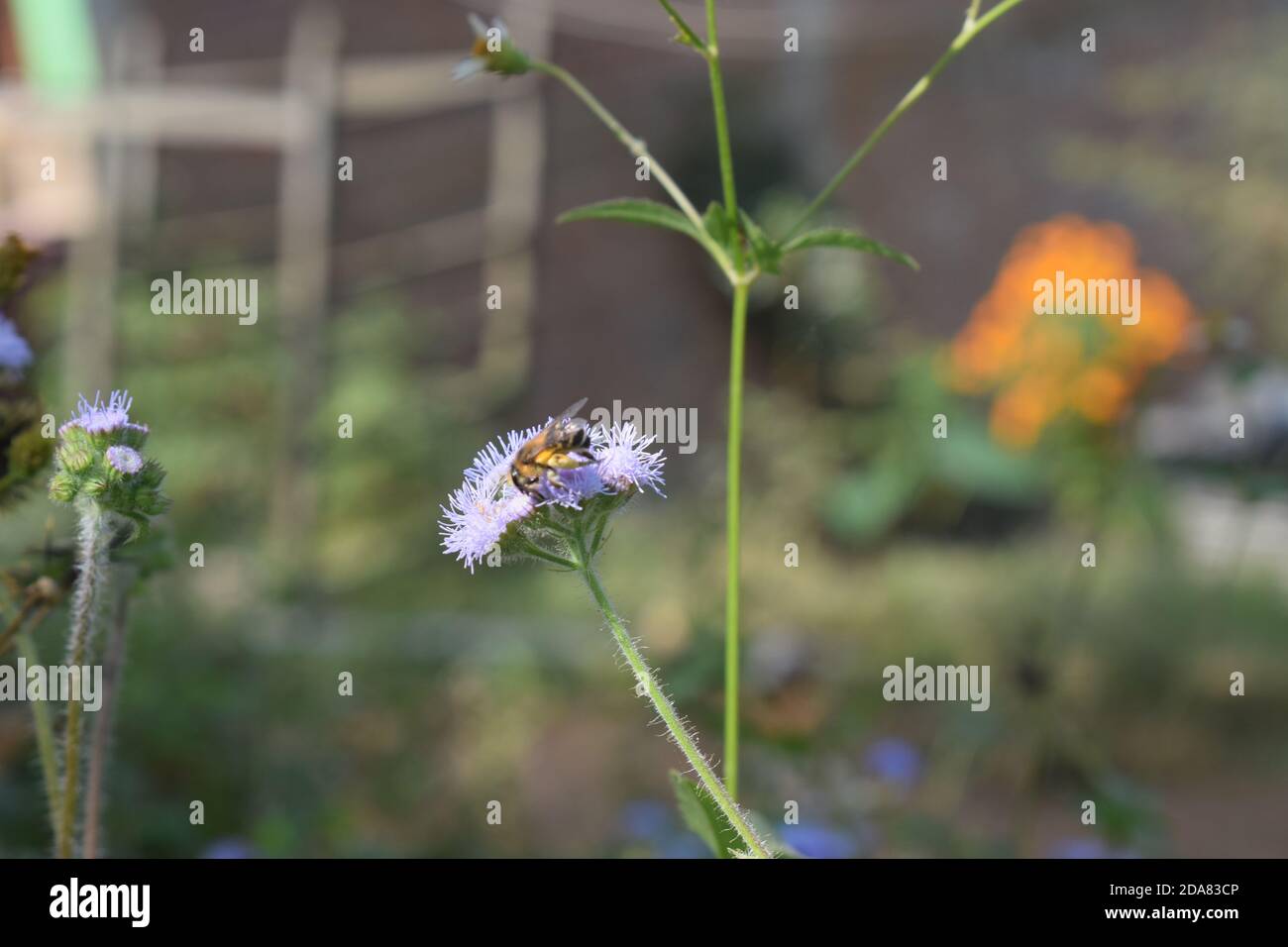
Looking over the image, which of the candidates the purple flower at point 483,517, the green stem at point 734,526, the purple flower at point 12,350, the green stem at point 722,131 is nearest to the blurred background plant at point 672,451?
the purple flower at point 12,350

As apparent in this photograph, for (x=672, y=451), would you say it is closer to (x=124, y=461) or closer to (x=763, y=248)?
(x=763, y=248)

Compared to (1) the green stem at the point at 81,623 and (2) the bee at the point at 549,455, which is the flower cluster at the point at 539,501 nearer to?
(2) the bee at the point at 549,455

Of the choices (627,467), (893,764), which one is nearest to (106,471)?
(627,467)

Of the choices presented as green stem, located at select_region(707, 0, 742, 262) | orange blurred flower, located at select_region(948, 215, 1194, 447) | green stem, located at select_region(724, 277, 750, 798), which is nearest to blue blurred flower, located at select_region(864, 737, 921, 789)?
orange blurred flower, located at select_region(948, 215, 1194, 447)

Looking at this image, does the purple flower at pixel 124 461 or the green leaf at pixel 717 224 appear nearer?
the purple flower at pixel 124 461

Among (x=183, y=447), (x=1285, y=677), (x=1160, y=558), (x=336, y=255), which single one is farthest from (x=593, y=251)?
(x=1285, y=677)
